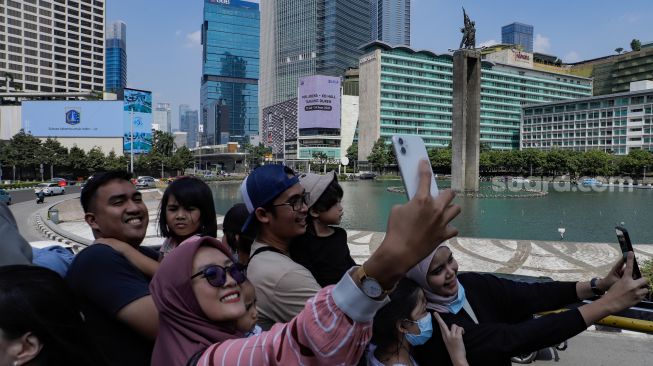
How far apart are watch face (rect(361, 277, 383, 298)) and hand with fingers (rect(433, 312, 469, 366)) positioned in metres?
1.17

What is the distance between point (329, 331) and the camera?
3.30 feet

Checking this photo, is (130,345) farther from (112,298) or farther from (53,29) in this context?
(53,29)

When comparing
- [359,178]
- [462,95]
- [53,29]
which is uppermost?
[53,29]

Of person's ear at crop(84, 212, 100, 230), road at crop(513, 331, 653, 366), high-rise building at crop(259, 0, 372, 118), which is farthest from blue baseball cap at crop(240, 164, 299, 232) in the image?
high-rise building at crop(259, 0, 372, 118)

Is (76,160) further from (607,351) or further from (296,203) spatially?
(607,351)

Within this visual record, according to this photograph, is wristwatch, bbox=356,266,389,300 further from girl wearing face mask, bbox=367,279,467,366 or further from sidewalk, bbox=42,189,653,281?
sidewalk, bbox=42,189,653,281

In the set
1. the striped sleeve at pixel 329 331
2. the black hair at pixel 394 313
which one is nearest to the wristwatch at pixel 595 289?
the black hair at pixel 394 313

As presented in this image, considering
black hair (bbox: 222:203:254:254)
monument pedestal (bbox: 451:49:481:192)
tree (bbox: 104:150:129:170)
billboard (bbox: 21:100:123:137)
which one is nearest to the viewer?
black hair (bbox: 222:203:254:254)

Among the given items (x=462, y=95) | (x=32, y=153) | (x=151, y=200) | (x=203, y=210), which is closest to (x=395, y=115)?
(x=462, y=95)

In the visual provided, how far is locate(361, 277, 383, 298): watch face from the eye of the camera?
101 centimetres

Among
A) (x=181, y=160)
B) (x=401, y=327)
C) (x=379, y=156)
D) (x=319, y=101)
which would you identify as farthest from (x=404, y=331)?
(x=319, y=101)

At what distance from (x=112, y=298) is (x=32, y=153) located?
225ft

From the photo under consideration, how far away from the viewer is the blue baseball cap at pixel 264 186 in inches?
92.2

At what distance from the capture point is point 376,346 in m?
2.02
